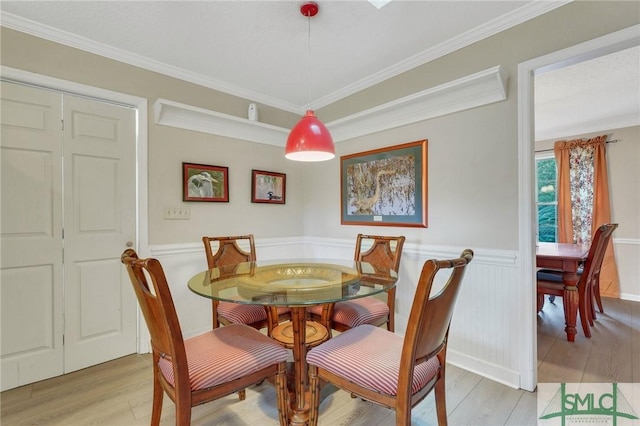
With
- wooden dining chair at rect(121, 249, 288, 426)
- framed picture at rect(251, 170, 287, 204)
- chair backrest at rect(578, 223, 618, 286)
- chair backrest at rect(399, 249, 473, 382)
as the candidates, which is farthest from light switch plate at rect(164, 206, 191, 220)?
chair backrest at rect(578, 223, 618, 286)

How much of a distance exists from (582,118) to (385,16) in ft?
12.2

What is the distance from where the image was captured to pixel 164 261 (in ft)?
8.19

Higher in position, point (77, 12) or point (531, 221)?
point (77, 12)

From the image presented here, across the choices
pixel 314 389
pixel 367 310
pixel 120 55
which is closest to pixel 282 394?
pixel 314 389

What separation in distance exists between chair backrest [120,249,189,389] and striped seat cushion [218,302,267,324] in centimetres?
74

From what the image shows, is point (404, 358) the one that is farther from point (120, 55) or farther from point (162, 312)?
point (120, 55)

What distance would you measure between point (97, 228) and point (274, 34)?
196 centimetres

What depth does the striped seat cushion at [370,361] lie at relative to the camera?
117 centimetres

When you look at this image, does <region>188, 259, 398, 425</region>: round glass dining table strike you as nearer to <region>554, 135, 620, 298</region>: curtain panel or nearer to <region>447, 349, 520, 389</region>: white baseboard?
<region>447, 349, 520, 389</region>: white baseboard

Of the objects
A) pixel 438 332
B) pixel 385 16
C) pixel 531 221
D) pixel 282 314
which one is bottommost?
pixel 282 314

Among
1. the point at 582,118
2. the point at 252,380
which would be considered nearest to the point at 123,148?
the point at 252,380

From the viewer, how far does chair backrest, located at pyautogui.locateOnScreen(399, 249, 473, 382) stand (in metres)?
1.04

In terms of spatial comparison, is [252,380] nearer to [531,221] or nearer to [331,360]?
[331,360]

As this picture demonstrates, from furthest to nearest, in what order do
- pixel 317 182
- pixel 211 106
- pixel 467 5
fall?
pixel 317 182
pixel 211 106
pixel 467 5
